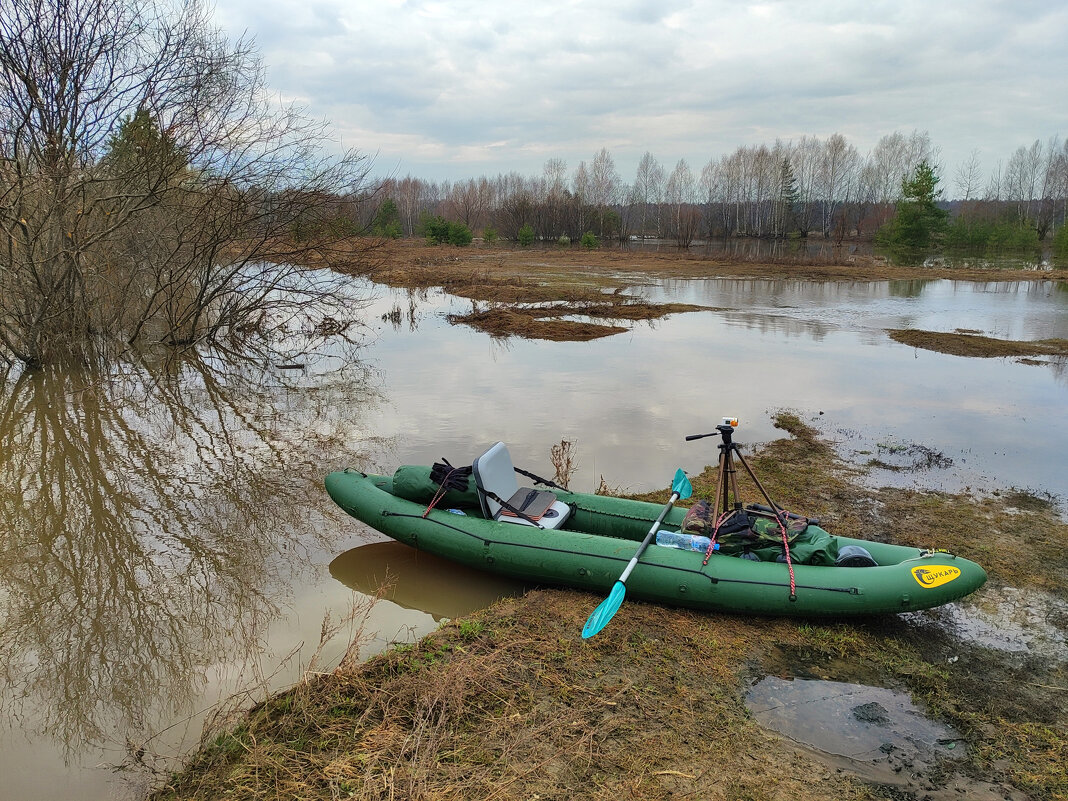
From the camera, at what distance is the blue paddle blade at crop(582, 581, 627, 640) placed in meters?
4.21

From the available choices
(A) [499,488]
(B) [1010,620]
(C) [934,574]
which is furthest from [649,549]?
(B) [1010,620]

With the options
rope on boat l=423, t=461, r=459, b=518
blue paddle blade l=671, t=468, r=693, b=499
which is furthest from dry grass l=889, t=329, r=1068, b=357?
rope on boat l=423, t=461, r=459, b=518

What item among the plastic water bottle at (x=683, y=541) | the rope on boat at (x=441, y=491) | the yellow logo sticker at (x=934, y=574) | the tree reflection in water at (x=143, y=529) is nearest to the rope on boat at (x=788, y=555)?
the plastic water bottle at (x=683, y=541)

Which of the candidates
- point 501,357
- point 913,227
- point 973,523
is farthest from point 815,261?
point 973,523

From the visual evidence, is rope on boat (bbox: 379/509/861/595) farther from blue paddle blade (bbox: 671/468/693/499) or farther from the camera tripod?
blue paddle blade (bbox: 671/468/693/499)

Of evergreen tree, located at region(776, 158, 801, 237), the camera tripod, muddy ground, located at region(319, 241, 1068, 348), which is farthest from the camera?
evergreen tree, located at region(776, 158, 801, 237)

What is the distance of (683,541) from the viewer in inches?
216

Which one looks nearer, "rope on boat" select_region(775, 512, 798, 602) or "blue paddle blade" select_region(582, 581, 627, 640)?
"blue paddle blade" select_region(582, 581, 627, 640)

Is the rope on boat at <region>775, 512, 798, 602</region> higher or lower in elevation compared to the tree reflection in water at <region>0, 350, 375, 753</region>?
higher

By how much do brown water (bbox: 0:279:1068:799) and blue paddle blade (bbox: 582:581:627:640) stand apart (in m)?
1.36

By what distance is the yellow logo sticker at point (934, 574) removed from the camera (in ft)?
15.5

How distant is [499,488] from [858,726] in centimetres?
321

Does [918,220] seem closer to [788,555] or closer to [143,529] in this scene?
[788,555]

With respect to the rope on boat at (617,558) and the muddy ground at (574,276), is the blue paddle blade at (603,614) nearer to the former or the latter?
the rope on boat at (617,558)
